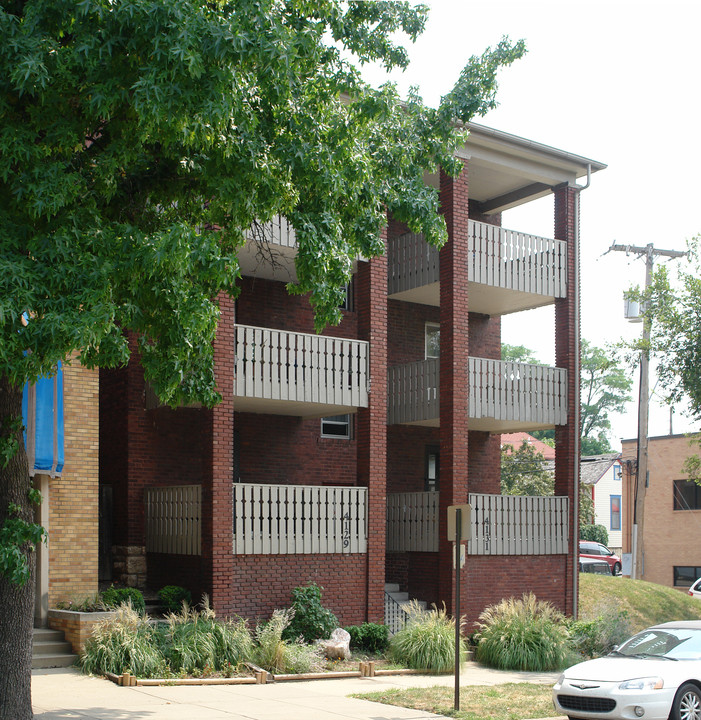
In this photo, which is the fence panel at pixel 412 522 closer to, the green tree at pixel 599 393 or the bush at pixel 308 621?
the bush at pixel 308 621

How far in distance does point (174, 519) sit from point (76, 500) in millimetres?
2535

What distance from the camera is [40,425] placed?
15.8 m

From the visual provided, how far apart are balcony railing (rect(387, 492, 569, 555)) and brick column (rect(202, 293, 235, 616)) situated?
505cm

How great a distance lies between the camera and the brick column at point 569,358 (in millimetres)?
22781

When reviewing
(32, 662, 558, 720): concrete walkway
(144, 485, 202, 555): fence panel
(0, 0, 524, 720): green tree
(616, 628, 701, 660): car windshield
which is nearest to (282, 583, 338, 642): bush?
(32, 662, 558, 720): concrete walkway

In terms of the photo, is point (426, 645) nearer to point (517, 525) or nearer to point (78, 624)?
point (517, 525)

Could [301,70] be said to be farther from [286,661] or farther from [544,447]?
[544,447]

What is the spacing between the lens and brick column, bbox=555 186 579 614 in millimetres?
22781

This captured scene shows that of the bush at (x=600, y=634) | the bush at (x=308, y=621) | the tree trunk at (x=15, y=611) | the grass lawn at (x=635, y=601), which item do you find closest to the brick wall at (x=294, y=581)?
the bush at (x=308, y=621)

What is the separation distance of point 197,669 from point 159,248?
8.00 metres

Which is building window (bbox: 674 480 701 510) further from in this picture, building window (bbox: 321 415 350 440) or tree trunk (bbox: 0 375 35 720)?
tree trunk (bbox: 0 375 35 720)

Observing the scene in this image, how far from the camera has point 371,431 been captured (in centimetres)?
2031

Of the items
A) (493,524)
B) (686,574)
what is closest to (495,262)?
(493,524)

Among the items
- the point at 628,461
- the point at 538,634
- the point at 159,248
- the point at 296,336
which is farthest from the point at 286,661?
the point at 628,461
